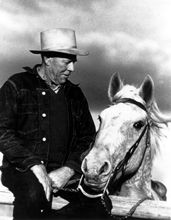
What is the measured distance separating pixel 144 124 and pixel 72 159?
0.82 m

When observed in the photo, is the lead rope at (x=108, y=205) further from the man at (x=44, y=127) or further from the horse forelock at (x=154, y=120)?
the horse forelock at (x=154, y=120)

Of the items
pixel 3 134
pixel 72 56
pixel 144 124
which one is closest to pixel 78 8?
pixel 72 56

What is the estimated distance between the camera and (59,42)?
13.9 ft

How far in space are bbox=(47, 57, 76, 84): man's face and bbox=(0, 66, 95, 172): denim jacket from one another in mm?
152

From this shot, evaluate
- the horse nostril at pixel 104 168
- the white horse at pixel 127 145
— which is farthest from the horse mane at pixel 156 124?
the horse nostril at pixel 104 168

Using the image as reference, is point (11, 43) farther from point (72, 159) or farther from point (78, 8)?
point (72, 159)

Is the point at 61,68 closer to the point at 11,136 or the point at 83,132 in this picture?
the point at 83,132

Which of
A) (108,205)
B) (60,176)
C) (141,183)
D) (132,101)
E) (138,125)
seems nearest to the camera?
(108,205)

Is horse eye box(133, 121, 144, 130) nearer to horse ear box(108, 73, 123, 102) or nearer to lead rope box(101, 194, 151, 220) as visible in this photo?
horse ear box(108, 73, 123, 102)

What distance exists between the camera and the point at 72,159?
12.9 feet

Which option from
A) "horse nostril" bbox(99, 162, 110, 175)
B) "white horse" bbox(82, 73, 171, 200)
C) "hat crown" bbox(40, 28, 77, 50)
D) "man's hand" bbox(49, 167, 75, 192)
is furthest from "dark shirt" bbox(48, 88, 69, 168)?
"horse nostril" bbox(99, 162, 110, 175)

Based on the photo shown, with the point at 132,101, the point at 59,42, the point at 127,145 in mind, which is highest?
the point at 59,42

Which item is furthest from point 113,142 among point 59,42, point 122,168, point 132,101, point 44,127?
point 59,42

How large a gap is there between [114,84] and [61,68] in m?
0.78
